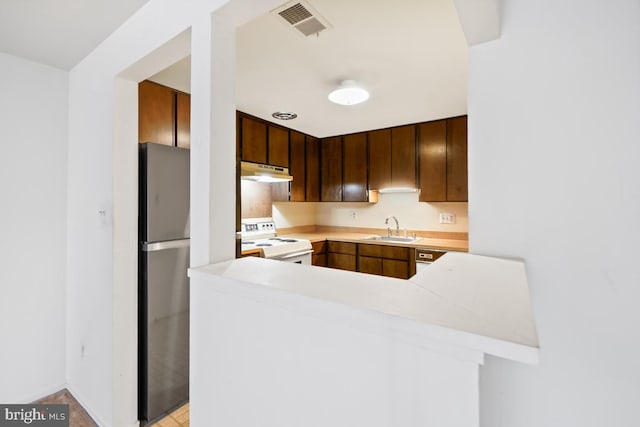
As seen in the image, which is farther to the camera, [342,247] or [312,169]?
[312,169]

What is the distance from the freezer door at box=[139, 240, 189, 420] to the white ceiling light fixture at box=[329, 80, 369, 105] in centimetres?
156

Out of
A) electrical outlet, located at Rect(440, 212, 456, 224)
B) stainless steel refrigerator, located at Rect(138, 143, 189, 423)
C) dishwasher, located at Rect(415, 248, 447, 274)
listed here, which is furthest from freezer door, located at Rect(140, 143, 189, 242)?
electrical outlet, located at Rect(440, 212, 456, 224)

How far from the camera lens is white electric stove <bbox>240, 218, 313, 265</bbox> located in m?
2.76

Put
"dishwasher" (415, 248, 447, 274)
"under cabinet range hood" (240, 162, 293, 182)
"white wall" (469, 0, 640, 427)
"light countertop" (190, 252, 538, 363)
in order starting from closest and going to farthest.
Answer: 1. "light countertop" (190, 252, 538, 363)
2. "white wall" (469, 0, 640, 427)
3. "under cabinet range hood" (240, 162, 293, 182)
4. "dishwasher" (415, 248, 447, 274)

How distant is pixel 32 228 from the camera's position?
1923mm

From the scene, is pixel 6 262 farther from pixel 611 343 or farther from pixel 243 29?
pixel 611 343

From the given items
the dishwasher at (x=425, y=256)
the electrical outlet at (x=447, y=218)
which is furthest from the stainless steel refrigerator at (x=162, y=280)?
the electrical outlet at (x=447, y=218)

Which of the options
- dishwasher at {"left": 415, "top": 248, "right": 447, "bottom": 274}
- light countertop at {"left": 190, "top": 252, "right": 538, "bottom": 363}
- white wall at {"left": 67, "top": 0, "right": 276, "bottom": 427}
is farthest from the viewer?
dishwasher at {"left": 415, "top": 248, "right": 447, "bottom": 274}

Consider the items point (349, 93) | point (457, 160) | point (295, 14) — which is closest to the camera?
point (295, 14)

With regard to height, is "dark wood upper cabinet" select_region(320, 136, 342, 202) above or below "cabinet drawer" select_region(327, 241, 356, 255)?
above

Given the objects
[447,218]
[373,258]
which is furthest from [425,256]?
[447,218]

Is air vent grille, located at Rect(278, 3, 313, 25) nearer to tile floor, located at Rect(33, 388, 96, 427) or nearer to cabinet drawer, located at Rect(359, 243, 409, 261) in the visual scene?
cabinet drawer, located at Rect(359, 243, 409, 261)

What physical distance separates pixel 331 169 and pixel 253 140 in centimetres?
133

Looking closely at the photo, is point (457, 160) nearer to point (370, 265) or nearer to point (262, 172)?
point (370, 265)
